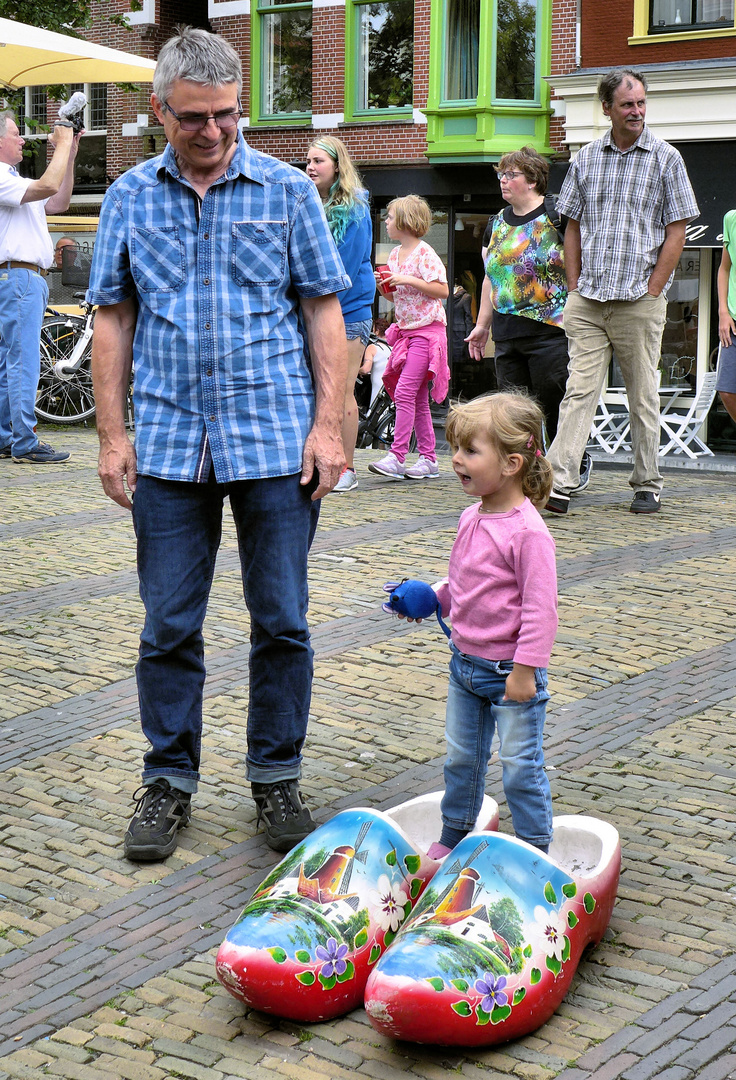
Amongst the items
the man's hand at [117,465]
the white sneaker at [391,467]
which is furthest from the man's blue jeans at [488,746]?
the white sneaker at [391,467]

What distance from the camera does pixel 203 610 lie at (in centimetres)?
362

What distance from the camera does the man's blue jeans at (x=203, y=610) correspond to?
3498 millimetres

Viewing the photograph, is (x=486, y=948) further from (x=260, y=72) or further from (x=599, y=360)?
(x=260, y=72)

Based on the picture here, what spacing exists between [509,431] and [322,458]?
1.96 ft

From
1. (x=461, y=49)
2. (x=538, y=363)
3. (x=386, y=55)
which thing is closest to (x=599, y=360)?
(x=538, y=363)

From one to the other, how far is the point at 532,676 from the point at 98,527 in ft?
17.5

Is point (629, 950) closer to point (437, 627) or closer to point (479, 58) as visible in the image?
point (437, 627)

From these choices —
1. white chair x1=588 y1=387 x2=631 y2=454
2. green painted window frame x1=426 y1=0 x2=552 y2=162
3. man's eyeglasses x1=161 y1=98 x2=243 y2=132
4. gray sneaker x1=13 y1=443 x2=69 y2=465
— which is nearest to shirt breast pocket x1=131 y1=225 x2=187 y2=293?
man's eyeglasses x1=161 y1=98 x2=243 y2=132

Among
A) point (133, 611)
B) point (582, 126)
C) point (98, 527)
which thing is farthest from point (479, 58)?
point (133, 611)

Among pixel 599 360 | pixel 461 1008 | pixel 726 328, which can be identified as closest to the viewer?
pixel 461 1008

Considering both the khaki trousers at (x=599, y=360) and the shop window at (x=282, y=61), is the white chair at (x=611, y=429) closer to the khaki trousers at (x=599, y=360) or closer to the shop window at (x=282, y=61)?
the khaki trousers at (x=599, y=360)

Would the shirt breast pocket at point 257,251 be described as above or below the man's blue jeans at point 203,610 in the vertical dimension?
above

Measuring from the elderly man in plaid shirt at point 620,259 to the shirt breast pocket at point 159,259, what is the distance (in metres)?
5.01

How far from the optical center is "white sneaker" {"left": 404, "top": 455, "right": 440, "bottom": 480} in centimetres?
A: 986
